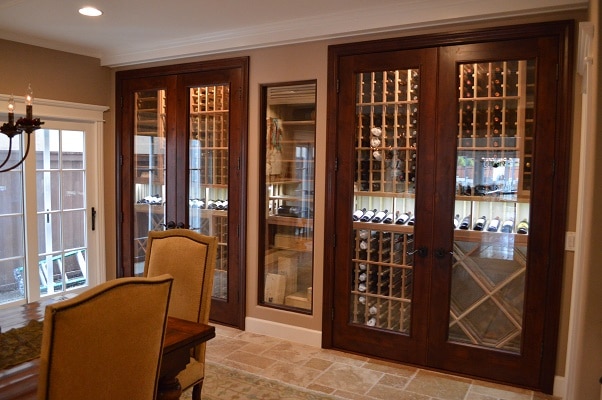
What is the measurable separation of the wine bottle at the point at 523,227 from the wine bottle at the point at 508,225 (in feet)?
0.12

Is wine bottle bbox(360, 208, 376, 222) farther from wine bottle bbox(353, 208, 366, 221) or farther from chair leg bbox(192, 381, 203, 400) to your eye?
chair leg bbox(192, 381, 203, 400)

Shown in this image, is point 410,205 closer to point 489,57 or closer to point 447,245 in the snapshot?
point 447,245

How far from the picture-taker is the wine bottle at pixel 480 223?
3234 mm

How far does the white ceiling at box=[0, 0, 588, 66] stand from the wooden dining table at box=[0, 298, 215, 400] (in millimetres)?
2270

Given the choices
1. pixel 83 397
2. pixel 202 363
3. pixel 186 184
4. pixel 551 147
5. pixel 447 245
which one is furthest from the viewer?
pixel 186 184

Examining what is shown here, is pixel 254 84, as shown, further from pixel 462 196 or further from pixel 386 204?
pixel 462 196

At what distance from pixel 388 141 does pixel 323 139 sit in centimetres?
53

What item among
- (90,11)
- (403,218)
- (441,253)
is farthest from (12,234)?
(441,253)

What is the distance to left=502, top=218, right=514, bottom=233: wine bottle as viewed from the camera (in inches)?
124

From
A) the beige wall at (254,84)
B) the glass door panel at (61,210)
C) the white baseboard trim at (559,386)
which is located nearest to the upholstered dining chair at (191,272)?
the beige wall at (254,84)

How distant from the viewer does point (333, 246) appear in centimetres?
369

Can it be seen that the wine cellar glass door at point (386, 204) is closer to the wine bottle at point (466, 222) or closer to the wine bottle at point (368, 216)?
the wine bottle at point (368, 216)

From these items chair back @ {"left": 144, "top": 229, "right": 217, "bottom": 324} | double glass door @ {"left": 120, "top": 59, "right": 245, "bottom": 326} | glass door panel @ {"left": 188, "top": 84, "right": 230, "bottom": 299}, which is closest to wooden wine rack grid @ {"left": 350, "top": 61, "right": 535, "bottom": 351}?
double glass door @ {"left": 120, "top": 59, "right": 245, "bottom": 326}

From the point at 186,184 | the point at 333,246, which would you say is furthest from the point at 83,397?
the point at 186,184
